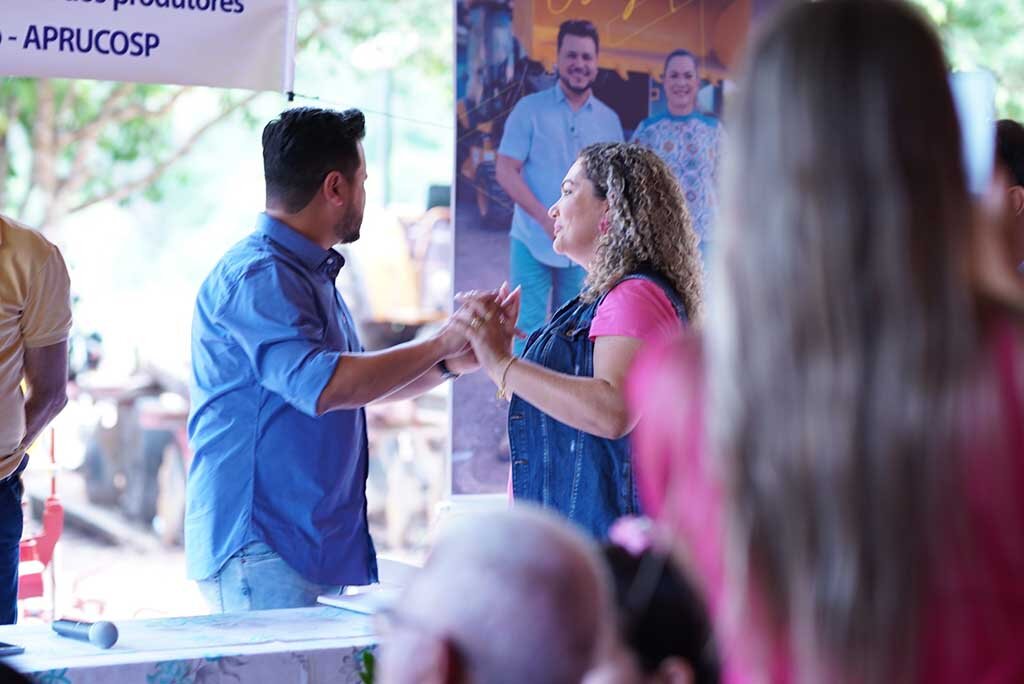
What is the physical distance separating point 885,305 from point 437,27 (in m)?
8.32

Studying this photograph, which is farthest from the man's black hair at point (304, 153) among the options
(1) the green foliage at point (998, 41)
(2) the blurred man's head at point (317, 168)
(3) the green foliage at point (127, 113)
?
(1) the green foliage at point (998, 41)

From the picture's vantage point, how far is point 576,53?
3.54m

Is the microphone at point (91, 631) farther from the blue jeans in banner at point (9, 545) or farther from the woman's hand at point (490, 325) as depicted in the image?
the woman's hand at point (490, 325)

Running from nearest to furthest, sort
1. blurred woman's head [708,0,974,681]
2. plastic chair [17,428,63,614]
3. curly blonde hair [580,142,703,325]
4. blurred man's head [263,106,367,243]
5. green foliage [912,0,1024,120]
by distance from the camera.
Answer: blurred woman's head [708,0,974,681] → curly blonde hair [580,142,703,325] → blurred man's head [263,106,367,243] → plastic chair [17,428,63,614] → green foliage [912,0,1024,120]

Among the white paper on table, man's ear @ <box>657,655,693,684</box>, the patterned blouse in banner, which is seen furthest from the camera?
the patterned blouse in banner

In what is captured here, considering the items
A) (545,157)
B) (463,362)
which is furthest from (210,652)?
(545,157)

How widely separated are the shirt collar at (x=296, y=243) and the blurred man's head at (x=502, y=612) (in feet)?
6.17

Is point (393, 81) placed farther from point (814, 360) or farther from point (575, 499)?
point (814, 360)

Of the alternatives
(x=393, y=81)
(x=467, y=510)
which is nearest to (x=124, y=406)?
(x=393, y=81)

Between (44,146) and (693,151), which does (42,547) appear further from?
(44,146)

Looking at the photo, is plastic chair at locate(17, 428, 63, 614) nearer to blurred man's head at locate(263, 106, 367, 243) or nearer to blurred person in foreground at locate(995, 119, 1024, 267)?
blurred man's head at locate(263, 106, 367, 243)

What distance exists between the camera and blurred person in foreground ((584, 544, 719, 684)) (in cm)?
120

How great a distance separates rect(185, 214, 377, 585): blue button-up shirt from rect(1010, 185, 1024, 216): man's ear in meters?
1.44

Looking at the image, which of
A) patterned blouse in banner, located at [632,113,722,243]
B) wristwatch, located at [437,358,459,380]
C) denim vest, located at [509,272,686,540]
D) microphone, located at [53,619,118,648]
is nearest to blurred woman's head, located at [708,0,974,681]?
microphone, located at [53,619,118,648]
